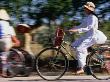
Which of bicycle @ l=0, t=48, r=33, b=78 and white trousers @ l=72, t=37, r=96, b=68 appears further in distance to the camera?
bicycle @ l=0, t=48, r=33, b=78

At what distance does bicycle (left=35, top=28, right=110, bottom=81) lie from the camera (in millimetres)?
10609

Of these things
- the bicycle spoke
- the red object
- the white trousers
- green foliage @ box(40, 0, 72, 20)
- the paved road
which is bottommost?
the paved road

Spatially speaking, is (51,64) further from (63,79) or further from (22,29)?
(22,29)

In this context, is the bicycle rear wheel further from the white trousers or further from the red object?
the red object

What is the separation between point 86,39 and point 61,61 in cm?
79

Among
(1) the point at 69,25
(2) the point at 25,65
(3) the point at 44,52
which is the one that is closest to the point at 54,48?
(3) the point at 44,52

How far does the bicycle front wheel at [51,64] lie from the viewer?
34.9 feet

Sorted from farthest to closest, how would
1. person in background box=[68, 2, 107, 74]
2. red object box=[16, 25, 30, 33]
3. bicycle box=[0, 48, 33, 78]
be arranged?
red object box=[16, 25, 30, 33] → bicycle box=[0, 48, 33, 78] → person in background box=[68, 2, 107, 74]

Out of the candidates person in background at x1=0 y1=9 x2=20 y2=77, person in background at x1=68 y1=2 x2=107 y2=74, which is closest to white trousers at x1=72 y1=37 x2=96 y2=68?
person in background at x1=68 y1=2 x2=107 y2=74

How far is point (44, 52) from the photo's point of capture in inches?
423

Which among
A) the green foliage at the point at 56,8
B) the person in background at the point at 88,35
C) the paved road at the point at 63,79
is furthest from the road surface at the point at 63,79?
the green foliage at the point at 56,8

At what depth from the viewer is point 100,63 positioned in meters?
10.7

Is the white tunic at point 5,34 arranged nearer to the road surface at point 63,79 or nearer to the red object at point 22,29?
the road surface at point 63,79

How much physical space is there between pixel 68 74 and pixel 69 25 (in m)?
2.01
